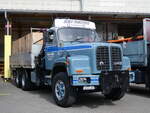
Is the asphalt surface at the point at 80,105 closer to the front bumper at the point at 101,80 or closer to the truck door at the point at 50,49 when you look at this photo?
the front bumper at the point at 101,80

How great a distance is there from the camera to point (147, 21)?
10.9 m

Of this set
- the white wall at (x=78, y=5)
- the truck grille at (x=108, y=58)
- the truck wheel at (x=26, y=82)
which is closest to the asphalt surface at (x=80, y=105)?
the truck grille at (x=108, y=58)

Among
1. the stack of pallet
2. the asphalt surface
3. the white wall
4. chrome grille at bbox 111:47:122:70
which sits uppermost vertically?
the white wall

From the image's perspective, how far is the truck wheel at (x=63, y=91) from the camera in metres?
8.23

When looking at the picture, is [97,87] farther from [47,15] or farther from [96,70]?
[47,15]

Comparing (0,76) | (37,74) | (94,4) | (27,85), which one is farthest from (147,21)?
(0,76)

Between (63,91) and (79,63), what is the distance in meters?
1.11

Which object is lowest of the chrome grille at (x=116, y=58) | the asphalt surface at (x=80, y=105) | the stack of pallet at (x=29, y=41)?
the asphalt surface at (x=80, y=105)

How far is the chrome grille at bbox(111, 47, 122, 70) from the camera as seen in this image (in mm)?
8570

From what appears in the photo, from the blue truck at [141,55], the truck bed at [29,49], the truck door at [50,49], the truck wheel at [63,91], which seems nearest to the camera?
the truck wheel at [63,91]

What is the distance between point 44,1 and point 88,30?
37.4 feet

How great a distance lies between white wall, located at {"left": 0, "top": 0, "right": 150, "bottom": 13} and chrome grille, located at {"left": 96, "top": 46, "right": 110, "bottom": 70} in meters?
12.8

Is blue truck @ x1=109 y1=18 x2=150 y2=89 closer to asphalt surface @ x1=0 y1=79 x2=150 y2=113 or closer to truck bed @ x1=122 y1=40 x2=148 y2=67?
truck bed @ x1=122 y1=40 x2=148 y2=67

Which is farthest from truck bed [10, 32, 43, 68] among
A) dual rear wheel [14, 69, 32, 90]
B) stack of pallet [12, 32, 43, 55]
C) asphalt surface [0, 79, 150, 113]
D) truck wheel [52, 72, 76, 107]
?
truck wheel [52, 72, 76, 107]
